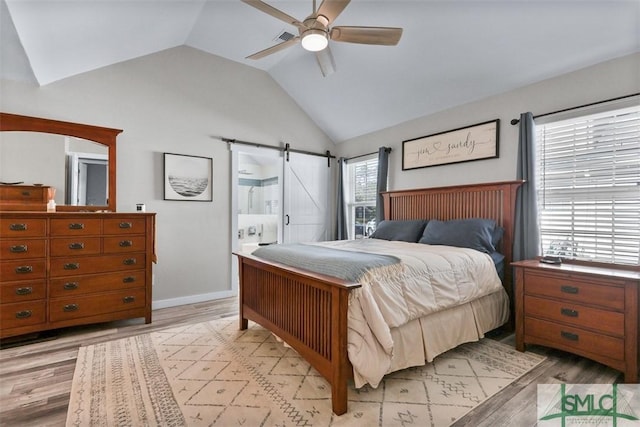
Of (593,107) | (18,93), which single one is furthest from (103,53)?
(593,107)

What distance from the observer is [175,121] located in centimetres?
390

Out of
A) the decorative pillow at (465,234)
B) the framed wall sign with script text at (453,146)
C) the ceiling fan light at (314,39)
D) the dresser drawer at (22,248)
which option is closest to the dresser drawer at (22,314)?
the dresser drawer at (22,248)

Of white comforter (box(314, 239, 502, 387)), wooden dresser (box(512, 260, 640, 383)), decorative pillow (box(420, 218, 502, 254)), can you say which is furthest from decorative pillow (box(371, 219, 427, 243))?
wooden dresser (box(512, 260, 640, 383))

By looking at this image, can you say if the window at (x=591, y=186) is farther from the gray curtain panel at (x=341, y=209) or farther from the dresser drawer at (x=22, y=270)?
the dresser drawer at (x=22, y=270)

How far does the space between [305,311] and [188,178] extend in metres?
2.67

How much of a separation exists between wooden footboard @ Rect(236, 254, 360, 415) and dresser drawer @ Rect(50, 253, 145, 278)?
3.62 ft

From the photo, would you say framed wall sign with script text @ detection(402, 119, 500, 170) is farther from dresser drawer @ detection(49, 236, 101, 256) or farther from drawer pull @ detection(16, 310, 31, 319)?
drawer pull @ detection(16, 310, 31, 319)

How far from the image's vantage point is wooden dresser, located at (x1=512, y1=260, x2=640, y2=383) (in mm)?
2018

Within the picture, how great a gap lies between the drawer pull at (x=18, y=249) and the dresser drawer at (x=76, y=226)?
0.67ft

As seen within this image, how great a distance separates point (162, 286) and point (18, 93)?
2408mm

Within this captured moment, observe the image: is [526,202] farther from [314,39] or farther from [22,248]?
[22,248]

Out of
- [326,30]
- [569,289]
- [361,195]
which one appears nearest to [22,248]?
[326,30]

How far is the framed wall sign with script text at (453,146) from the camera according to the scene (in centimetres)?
337

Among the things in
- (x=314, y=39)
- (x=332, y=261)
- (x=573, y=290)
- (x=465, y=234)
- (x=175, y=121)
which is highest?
(x=314, y=39)
